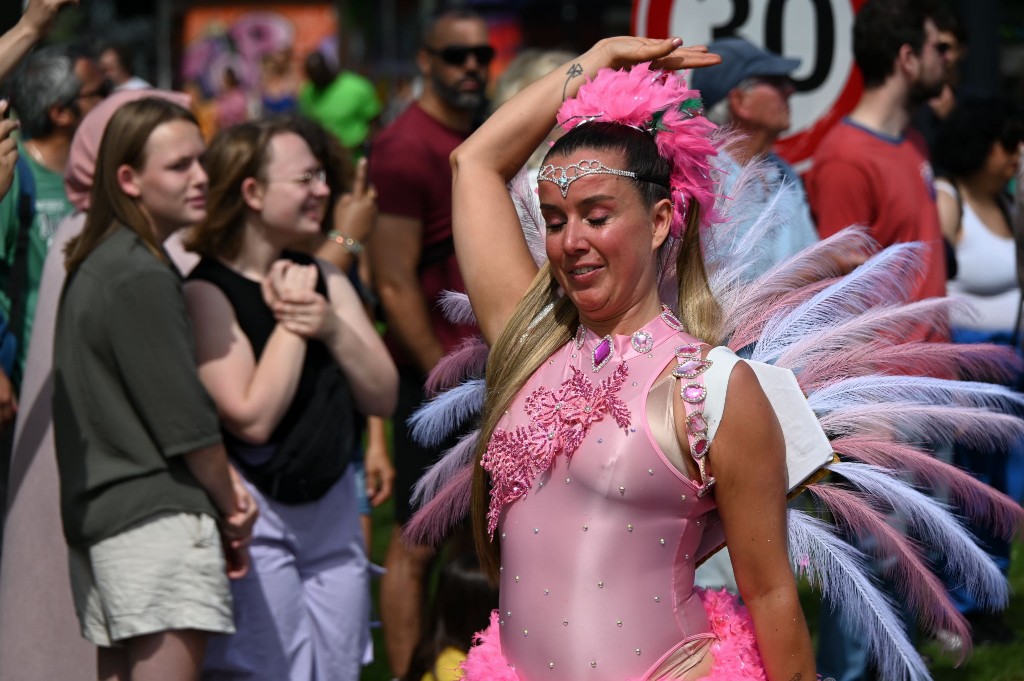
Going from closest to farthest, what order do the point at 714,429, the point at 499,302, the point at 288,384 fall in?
1. the point at 714,429
2. the point at 499,302
3. the point at 288,384

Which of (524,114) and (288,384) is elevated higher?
(524,114)

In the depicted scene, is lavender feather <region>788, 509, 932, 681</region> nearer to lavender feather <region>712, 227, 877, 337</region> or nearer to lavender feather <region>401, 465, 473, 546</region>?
lavender feather <region>712, 227, 877, 337</region>

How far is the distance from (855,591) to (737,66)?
274cm

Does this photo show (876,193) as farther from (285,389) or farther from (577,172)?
(577,172)

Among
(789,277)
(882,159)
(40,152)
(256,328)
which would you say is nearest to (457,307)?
(789,277)

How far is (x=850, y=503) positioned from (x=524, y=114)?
1.03 meters

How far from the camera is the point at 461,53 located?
5.81 m

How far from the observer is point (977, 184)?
Result: 641cm

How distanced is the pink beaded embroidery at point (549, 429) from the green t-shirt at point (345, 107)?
27.7 ft

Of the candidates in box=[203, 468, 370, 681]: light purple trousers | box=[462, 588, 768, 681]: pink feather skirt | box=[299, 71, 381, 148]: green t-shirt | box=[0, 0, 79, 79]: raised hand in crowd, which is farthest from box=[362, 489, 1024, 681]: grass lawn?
box=[299, 71, 381, 148]: green t-shirt

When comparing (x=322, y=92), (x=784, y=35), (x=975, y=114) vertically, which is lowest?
(x=322, y=92)

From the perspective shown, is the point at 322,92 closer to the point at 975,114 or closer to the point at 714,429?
the point at 975,114

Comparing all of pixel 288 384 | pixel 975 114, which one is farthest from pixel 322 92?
pixel 288 384

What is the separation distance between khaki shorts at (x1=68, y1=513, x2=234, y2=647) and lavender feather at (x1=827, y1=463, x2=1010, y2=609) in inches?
70.1
